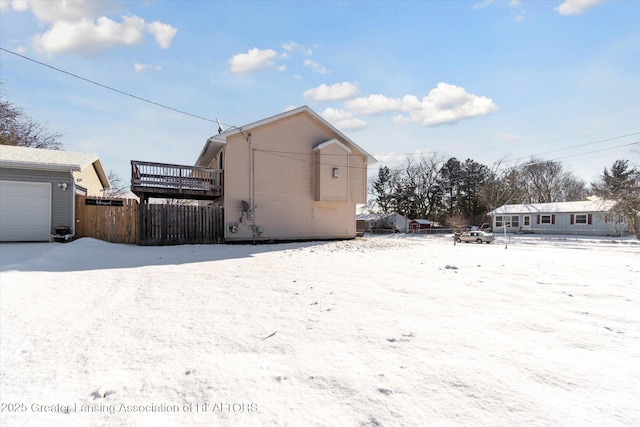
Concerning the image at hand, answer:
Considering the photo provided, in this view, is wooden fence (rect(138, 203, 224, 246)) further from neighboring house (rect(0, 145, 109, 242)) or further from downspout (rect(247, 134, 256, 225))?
neighboring house (rect(0, 145, 109, 242))

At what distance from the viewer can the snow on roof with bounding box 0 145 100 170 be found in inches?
431

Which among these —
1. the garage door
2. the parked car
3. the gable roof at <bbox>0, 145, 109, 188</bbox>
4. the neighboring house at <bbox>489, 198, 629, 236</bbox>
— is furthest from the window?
the garage door

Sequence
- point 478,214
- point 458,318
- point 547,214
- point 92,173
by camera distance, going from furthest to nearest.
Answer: point 478,214, point 547,214, point 92,173, point 458,318

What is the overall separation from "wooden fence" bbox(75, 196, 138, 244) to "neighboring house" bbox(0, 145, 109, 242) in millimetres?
413

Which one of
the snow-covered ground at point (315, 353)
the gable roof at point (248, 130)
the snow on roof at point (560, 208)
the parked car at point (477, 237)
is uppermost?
the gable roof at point (248, 130)

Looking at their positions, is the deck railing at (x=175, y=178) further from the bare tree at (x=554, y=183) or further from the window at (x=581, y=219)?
the bare tree at (x=554, y=183)

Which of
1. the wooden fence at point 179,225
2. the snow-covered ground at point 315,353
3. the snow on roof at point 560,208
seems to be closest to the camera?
the snow-covered ground at point 315,353

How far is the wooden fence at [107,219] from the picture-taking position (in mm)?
12148

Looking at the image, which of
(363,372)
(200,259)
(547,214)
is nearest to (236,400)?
Result: (363,372)

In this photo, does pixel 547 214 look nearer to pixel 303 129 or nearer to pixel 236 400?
pixel 303 129

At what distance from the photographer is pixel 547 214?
38.2 metres

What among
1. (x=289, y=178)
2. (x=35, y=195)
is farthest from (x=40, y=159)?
Answer: (x=289, y=178)

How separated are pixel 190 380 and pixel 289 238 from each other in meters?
14.1

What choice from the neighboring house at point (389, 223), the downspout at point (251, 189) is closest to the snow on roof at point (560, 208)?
the neighboring house at point (389, 223)
